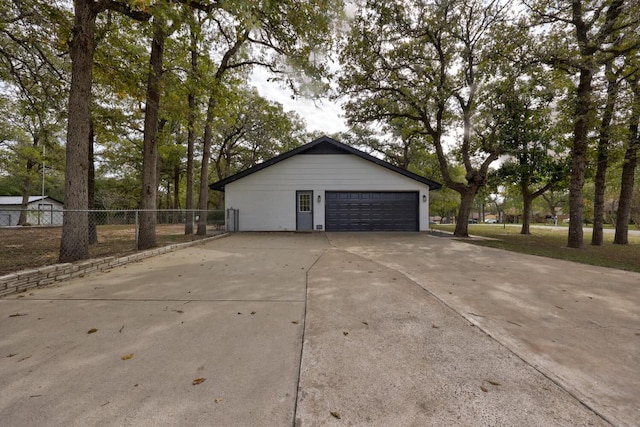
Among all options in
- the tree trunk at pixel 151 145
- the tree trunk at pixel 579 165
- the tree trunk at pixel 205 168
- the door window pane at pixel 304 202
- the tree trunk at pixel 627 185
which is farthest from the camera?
the door window pane at pixel 304 202

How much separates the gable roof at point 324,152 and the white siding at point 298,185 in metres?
0.24

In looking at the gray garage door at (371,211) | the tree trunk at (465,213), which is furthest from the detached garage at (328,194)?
the tree trunk at (465,213)

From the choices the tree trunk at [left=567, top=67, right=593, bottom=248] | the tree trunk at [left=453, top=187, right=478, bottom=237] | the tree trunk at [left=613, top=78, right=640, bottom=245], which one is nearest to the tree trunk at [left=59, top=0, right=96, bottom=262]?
the tree trunk at [left=453, top=187, right=478, bottom=237]

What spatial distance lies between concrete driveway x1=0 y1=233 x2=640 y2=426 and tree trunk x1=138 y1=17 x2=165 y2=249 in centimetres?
302

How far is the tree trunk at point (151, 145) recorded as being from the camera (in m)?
7.22

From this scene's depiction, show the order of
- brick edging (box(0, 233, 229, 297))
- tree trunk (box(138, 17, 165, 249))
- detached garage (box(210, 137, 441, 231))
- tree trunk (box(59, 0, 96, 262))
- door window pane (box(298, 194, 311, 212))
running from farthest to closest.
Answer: door window pane (box(298, 194, 311, 212)) → detached garage (box(210, 137, 441, 231)) → tree trunk (box(138, 17, 165, 249)) → tree trunk (box(59, 0, 96, 262)) → brick edging (box(0, 233, 229, 297))

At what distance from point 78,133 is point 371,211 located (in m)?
11.7

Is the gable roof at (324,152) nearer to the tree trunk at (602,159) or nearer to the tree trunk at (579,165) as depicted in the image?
the tree trunk at (579,165)

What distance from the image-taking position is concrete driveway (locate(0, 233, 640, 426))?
1635mm

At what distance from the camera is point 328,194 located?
46.1 ft

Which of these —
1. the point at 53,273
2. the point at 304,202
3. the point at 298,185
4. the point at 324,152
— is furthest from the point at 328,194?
the point at 53,273

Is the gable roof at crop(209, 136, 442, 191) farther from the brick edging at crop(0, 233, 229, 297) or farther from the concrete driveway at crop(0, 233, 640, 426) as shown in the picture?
the concrete driveway at crop(0, 233, 640, 426)

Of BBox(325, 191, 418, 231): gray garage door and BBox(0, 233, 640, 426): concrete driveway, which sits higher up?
BBox(325, 191, 418, 231): gray garage door

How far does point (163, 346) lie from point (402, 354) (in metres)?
2.18
